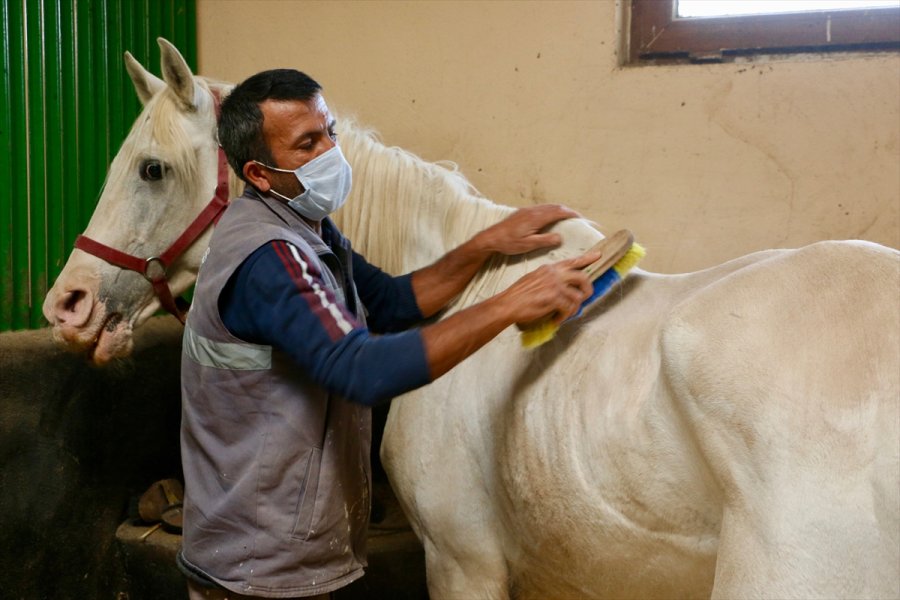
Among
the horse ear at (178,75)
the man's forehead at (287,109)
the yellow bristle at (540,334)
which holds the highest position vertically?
the horse ear at (178,75)

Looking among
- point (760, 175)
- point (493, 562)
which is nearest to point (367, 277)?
point (493, 562)

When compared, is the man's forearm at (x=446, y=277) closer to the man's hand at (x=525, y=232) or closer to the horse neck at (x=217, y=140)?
the man's hand at (x=525, y=232)

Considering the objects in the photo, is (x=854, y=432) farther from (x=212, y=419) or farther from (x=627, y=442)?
(x=212, y=419)

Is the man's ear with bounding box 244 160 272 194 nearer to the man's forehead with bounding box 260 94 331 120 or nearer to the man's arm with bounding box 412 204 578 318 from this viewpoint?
the man's forehead with bounding box 260 94 331 120

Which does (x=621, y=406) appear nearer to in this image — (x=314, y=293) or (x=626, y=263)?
(x=626, y=263)

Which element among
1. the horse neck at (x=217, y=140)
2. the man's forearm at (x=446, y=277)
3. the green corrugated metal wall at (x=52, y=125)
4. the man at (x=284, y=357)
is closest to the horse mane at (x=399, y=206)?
the man's forearm at (x=446, y=277)

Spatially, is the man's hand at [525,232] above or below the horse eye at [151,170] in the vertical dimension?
below

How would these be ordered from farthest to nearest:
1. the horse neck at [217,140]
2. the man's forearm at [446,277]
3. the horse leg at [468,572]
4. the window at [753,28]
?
the window at [753,28], the horse neck at [217,140], the man's forearm at [446,277], the horse leg at [468,572]

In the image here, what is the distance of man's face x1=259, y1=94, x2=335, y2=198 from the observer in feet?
5.39

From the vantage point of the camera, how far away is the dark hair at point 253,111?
164cm

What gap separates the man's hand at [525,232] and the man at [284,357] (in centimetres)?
35

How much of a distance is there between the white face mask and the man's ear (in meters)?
0.01

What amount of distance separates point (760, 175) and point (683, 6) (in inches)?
25.2

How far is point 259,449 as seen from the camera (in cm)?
160
